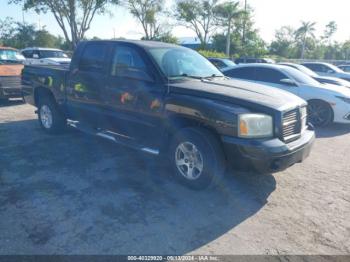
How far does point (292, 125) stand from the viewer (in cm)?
394

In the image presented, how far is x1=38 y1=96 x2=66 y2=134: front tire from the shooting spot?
Answer: 620 cm

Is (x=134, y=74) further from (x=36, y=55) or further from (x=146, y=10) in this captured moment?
(x=146, y=10)

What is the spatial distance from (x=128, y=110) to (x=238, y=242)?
2.54 meters

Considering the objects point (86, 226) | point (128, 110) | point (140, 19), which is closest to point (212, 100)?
point (128, 110)

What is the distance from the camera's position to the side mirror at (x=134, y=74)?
4301mm

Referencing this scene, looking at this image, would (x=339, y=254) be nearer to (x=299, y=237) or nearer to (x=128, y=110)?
(x=299, y=237)

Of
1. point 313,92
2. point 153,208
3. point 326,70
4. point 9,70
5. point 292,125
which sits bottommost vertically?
point 153,208

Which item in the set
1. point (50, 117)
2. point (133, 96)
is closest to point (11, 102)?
point (50, 117)

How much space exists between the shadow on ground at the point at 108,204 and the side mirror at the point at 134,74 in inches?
A: 54.5

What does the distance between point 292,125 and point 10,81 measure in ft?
28.5

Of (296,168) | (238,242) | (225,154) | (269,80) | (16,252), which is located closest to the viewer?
(16,252)

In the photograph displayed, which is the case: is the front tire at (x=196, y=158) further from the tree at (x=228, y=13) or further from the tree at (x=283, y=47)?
the tree at (x=283, y=47)

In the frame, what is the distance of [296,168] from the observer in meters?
4.87

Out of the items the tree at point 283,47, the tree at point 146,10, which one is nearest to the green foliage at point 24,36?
the tree at point 146,10
